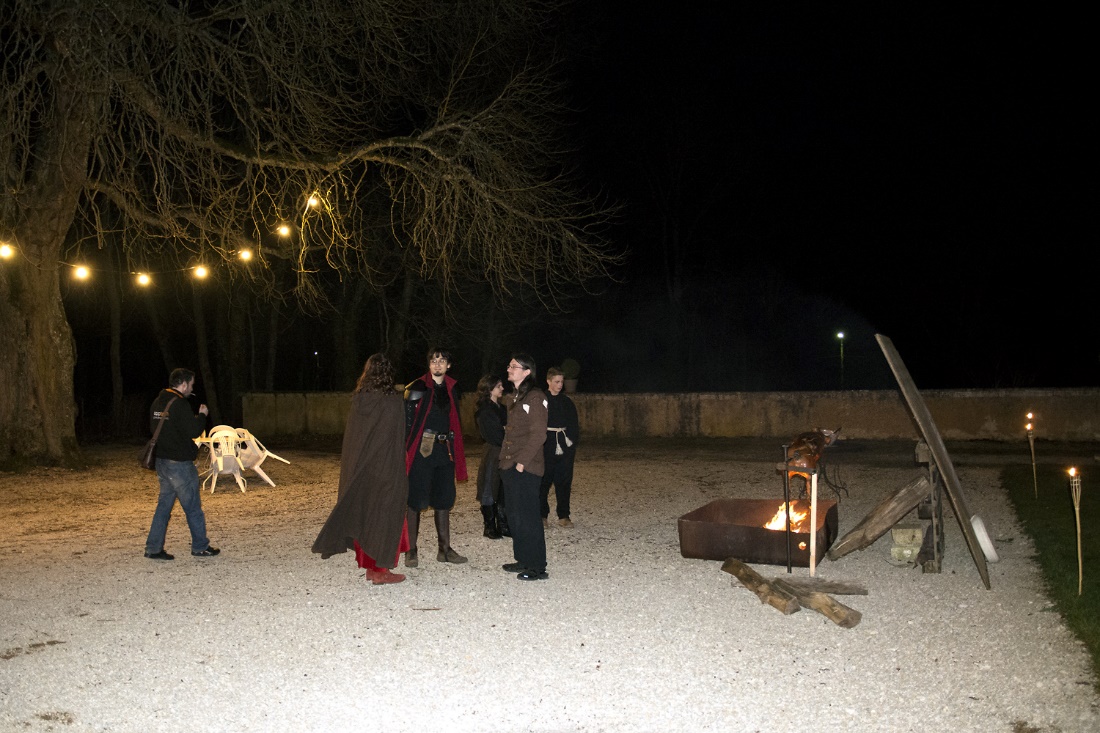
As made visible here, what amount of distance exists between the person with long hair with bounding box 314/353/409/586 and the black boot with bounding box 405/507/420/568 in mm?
390

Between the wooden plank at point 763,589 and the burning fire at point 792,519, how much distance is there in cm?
101

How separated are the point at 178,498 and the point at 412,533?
7.45ft

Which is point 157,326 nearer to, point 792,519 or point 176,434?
point 176,434

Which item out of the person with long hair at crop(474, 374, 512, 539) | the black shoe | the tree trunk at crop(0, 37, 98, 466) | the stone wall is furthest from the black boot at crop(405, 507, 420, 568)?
the stone wall

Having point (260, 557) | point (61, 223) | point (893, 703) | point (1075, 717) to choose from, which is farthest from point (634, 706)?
point (61, 223)

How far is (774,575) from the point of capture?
7.82 metres

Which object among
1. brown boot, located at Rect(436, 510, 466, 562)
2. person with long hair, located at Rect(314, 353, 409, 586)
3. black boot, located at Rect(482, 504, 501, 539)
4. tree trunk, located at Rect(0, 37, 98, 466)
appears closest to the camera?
person with long hair, located at Rect(314, 353, 409, 586)

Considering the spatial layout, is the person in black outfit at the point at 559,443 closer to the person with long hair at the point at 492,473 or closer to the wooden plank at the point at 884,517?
the person with long hair at the point at 492,473

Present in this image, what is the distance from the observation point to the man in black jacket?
8461 millimetres

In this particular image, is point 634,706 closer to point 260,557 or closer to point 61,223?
point 260,557

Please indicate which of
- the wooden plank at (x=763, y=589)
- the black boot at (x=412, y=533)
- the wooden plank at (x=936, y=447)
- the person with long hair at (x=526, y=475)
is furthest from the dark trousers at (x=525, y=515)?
the wooden plank at (x=936, y=447)

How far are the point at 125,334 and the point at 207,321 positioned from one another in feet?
16.4

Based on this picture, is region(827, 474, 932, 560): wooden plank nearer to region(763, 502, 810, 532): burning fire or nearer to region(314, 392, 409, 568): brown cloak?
region(763, 502, 810, 532): burning fire

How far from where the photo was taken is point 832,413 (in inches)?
864
